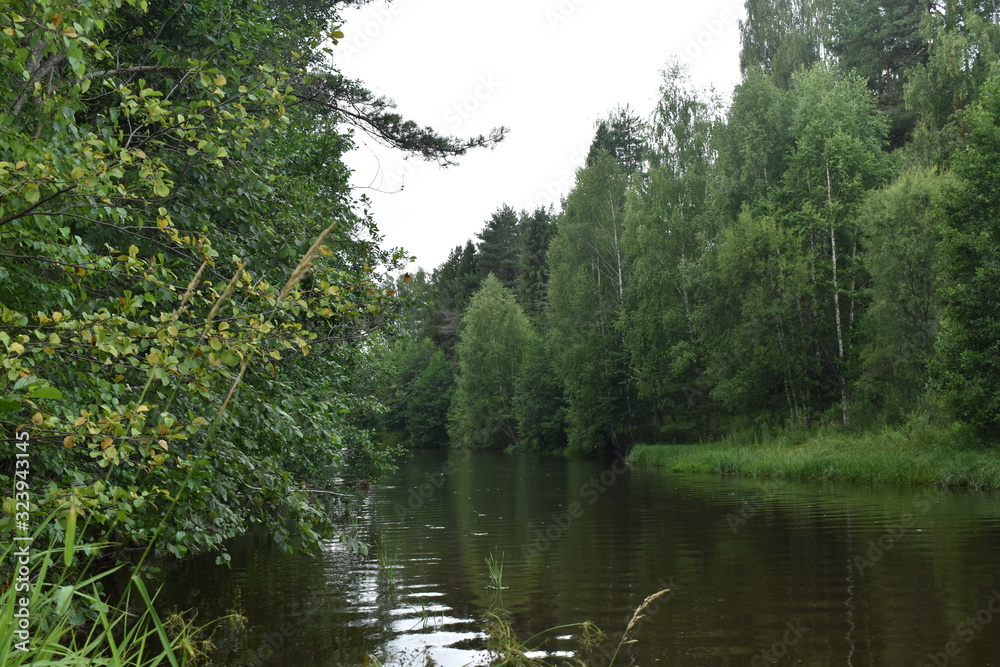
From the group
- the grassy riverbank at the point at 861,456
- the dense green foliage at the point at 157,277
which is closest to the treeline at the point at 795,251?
the grassy riverbank at the point at 861,456

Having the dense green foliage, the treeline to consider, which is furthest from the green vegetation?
the treeline

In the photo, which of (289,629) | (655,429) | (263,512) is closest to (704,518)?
(289,629)

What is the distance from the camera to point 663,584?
33.7ft

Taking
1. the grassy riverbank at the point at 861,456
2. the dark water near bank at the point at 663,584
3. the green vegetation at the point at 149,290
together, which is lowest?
the dark water near bank at the point at 663,584

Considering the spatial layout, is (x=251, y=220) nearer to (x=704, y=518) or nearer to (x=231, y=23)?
(x=231, y=23)

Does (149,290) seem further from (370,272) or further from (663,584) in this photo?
(663,584)

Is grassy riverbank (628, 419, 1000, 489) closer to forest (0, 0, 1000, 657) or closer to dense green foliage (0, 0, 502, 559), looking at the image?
forest (0, 0, 1000, 657)

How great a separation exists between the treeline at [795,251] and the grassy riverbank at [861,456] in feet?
2.97

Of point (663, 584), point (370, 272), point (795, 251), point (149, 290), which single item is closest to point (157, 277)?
point (149, 290)

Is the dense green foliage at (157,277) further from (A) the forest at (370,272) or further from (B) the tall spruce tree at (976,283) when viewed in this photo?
(B) the tall spruce tree at (976,283)

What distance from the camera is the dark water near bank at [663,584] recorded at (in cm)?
752

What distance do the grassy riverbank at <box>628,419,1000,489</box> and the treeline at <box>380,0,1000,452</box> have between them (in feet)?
2.97

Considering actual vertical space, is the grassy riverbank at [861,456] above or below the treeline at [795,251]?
below

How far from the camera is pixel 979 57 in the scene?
103 feet
